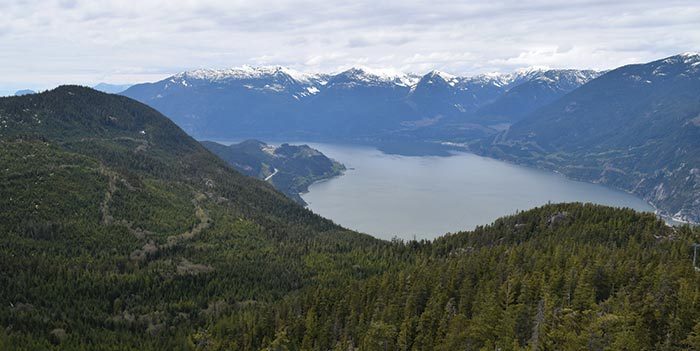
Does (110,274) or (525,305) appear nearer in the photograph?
(525,305)

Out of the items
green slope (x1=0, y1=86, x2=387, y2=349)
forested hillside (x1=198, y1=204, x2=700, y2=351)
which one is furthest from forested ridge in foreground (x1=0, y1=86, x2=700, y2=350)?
green slope (x1=0, y1=86, x2=387, y2=349)

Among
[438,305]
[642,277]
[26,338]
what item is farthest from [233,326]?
[642,277]

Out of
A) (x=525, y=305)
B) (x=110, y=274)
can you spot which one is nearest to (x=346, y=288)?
(x=525, y=305)

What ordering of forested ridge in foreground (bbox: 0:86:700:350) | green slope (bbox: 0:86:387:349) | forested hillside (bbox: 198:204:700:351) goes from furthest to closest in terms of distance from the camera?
green slope (bbox: 0:86:387:349), forested ridge in foreground (bbox: 0:86:700:350), forested hillside (bbox: 198:204:700:351)

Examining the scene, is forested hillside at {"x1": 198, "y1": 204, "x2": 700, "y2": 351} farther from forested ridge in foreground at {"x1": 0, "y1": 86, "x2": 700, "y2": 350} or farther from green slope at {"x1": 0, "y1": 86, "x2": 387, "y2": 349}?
green slope at {"x1": 0, "y1": 86, "x2": 387, "y2": 349}

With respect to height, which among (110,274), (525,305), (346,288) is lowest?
(110,274)

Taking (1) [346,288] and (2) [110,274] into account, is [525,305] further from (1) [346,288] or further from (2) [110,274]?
(2) [110,274]

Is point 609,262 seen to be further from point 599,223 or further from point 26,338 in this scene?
point 26,338

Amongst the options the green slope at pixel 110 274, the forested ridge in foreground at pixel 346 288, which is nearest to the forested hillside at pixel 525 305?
the forested ridge in foreground at pixel 346 288

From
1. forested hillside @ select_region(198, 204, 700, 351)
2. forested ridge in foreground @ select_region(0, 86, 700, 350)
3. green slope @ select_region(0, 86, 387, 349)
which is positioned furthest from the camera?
green slope @ select_region(0, 86, 387, 349)
